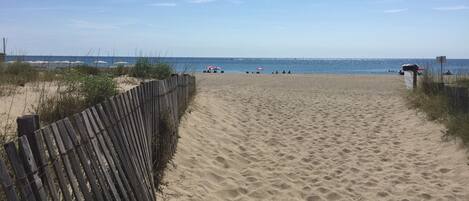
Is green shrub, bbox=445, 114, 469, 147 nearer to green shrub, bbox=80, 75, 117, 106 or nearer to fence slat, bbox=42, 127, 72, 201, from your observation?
green shrub, bbox=80, 75, 117, 106

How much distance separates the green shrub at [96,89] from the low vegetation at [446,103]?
5760 mm

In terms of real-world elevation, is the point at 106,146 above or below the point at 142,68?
below

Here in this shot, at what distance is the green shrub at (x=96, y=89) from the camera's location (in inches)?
347

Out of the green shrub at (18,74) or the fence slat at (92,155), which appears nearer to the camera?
the fence slat at (92,155)

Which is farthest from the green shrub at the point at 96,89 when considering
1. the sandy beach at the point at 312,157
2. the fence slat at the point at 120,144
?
the fence slat at the point at 120,144

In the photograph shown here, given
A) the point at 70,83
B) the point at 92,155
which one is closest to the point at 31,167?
the point at 92,155

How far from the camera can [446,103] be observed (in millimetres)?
11031

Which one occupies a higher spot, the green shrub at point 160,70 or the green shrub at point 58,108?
the green shrub at point 160,70

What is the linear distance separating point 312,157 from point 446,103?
4.02 metres

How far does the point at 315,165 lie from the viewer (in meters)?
8.04

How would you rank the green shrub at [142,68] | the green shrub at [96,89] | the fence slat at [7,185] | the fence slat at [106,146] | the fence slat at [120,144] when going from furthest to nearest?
the green shrub at [142,68], the green shrub at [96,89], the fence slat at [120,144], the fence slat at [106,146], the fence slat at [7,185]

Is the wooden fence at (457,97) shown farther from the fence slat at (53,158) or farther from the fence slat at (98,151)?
the fence slat at (53,158)

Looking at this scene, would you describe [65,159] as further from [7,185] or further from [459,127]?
[459,127]

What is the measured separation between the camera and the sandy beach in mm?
6520
